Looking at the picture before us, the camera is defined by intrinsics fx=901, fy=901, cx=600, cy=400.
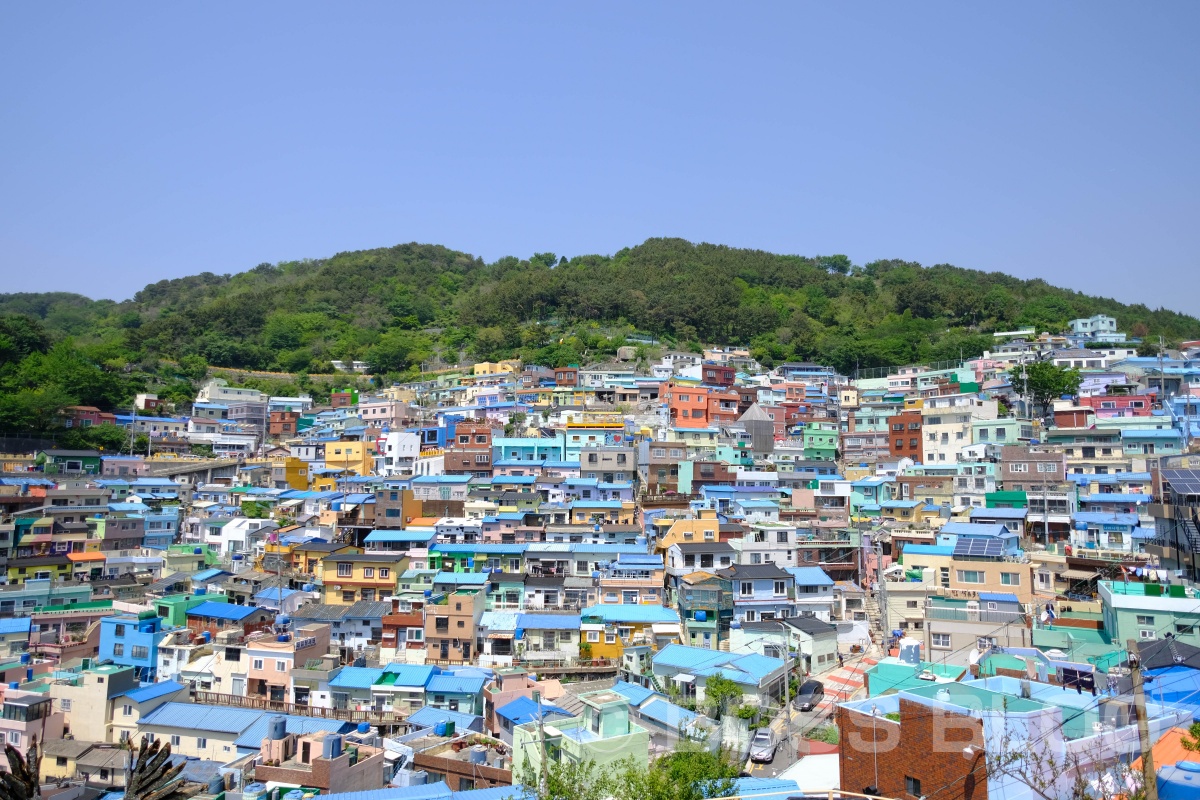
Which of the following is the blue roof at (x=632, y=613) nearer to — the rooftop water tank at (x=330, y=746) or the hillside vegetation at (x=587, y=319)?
the rooftop water tank at (x=330, y=746)

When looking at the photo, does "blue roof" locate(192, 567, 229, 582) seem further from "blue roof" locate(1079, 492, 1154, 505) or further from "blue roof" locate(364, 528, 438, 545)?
"blue roof" locate(1079, 492, 1154, 505)

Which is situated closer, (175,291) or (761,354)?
(761,354)

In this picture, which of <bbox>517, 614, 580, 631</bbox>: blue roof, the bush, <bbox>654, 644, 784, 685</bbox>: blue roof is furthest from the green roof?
<bbox>517, 614, 580, 631</bbox>: blue roof

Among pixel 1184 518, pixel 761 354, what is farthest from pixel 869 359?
pixel 1184 518

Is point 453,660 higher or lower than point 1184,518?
lower

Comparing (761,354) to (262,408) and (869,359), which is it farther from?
(262,408)

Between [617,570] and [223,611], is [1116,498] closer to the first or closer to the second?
[617,570]

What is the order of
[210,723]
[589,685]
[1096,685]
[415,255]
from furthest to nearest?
[415,255], [589,685], [210,723], [1096,685]

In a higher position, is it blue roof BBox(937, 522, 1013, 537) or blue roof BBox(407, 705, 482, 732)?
blue roof BBox(937, 522, 1013, 537)
